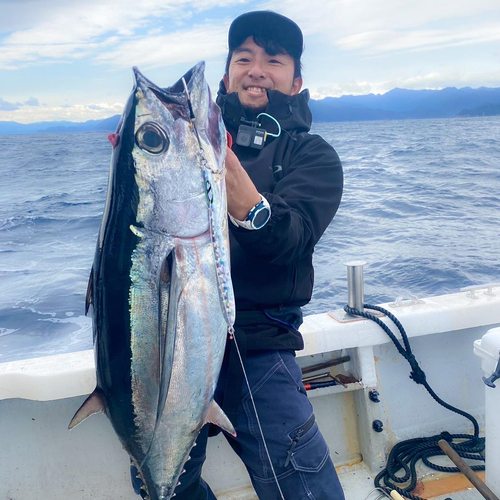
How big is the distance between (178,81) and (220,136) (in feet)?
0.63

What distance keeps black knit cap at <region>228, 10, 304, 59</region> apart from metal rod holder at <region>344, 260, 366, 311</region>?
1305 millimetres

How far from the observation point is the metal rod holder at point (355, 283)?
3117 millimetres

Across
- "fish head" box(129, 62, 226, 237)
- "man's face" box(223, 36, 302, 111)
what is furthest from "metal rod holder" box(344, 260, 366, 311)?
"fish head" box(129, 62, 226, 237)

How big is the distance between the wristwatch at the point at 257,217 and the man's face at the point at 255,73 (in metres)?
0.91

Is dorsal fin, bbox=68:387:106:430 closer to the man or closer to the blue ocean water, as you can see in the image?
the man

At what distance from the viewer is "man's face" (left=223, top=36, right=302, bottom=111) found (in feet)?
7.84

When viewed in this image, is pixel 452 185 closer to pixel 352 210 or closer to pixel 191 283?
pixel 352 210

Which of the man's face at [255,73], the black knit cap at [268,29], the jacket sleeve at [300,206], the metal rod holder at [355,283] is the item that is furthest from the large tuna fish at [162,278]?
the metal rod holder at [355,283]

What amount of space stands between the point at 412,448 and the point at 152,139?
2720 millimetres

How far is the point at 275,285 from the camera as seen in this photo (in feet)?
6.90

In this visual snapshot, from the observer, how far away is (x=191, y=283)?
1.51 metres

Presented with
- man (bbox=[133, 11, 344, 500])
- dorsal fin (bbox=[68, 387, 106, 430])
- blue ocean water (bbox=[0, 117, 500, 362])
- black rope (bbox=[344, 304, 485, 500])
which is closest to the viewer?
dorsal fin (bbox=[68, 387, 106, 430])

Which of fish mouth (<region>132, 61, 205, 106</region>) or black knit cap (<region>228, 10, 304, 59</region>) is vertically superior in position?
black knit cap (<region>228, 10, 304, 59</region>)

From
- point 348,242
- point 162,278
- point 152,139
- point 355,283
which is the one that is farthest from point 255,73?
point 348,242
